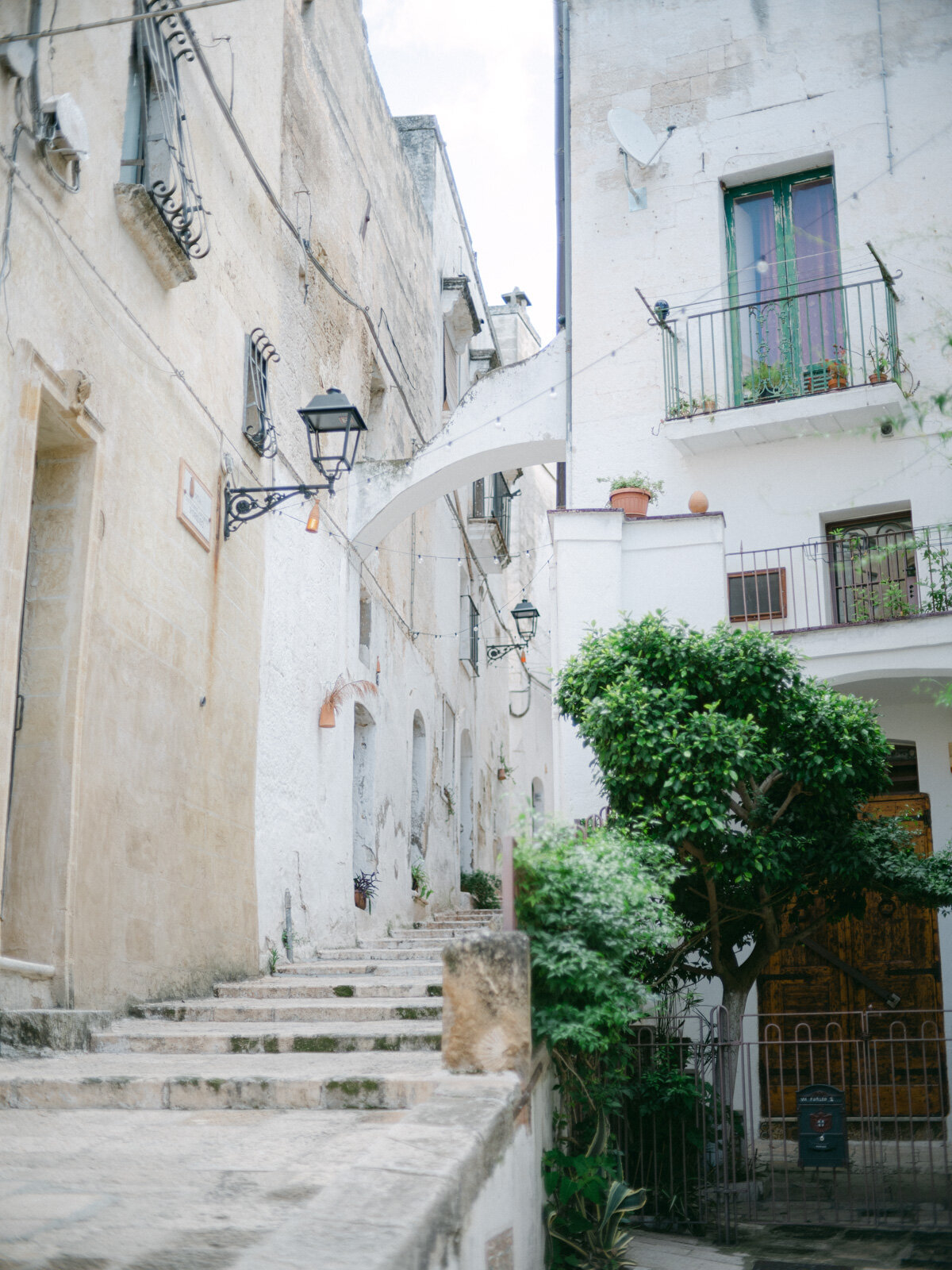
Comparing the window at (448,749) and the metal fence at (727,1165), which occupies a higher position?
the window at (448,749)

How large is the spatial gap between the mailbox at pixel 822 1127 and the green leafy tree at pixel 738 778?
2.18 ft

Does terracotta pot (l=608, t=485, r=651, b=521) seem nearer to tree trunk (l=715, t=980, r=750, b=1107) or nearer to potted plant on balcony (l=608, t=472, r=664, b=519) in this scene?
potted plant on balcony (l=608, t=472, r=664, b=519)

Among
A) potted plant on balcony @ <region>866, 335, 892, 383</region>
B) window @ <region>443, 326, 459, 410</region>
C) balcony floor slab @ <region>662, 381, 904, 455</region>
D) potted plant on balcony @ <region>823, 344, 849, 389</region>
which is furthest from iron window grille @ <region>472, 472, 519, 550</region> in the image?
potted plant on balcony @ <region>866, 335, 892, 383</region>

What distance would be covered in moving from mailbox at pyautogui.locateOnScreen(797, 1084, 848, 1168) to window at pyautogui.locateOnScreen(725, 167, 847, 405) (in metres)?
6.12

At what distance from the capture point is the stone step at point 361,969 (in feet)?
27.4

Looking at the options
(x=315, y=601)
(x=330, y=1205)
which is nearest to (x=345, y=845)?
(x=315, y=601)

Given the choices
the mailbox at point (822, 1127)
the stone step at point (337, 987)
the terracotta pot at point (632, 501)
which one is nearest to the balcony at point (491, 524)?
the terracotta pot at point (632, 501)

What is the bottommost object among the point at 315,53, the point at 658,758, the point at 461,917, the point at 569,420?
the point at 461,917

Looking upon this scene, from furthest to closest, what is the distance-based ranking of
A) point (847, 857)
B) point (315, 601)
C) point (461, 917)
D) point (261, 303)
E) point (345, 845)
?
1. point (461, 917)
2. point (345, 845)
3. point (315, 601)
4. point (261, 303)
5. point (847, 857)

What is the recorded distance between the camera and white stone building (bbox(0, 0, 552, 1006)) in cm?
629

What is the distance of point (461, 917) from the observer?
15.0 m

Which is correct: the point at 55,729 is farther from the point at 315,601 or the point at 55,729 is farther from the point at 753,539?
the point at 753,539

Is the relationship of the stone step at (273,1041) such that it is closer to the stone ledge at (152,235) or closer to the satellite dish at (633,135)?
the stone ledge at (152,235)

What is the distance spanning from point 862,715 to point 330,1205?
633cm
